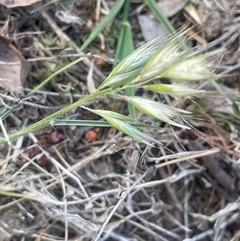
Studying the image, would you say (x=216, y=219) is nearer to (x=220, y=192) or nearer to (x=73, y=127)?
(x=220, y=192)

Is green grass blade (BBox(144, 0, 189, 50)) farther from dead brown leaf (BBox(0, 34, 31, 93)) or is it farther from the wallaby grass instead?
dead brown leaf (BBox(0, 34, 31, 93))

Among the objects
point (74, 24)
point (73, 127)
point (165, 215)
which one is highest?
point (74, 24)

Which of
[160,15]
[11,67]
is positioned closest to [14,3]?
[11,67]

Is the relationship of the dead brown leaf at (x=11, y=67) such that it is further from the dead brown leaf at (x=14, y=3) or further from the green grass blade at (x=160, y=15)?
the green grass blade at (x=160, y=15)

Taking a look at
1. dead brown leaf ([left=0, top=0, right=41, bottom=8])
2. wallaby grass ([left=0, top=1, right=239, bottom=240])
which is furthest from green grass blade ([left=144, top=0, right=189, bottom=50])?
dead brown leaf ([left=0, top=0, right=41, bottom=8])

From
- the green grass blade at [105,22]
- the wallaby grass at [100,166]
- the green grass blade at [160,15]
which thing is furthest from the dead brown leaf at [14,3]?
the green grass blade at [160,15]

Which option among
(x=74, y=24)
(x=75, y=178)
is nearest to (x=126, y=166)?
(x=75, y=178)
